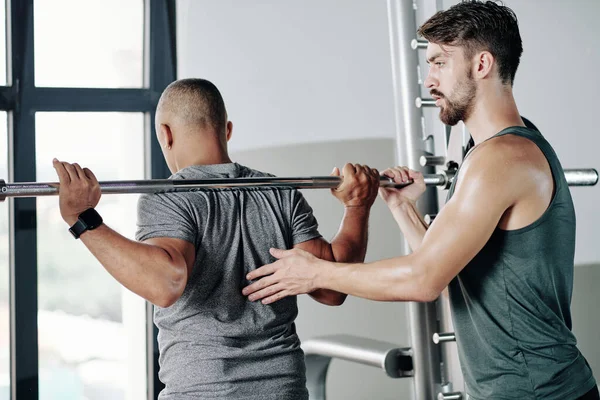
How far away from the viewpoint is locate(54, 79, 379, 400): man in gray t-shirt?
4.79 feet

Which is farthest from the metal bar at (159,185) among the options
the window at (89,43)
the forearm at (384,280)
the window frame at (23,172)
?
the window at (89,43)

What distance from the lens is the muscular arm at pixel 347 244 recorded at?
175cm

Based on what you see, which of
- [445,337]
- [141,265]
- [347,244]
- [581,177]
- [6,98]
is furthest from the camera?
[6,98]

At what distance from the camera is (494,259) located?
1.55 metres

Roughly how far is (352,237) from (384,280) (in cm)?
25

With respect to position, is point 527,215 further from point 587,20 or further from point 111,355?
point 111,355

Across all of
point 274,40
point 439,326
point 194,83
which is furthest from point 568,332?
point 274,40

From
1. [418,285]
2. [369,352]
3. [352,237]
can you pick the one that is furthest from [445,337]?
[418,285]

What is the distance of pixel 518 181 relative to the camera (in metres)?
1.49

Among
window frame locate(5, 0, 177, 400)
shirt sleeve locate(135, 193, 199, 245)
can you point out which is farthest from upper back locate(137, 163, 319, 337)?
window frame locate(5, 0, 177, 400)

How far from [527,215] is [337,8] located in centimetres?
194

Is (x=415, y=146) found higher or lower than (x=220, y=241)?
higher

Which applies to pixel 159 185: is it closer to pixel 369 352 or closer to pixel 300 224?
pixel 300 224

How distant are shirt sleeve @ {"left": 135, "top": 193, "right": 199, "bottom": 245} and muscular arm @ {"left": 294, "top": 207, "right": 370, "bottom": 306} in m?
0.33
